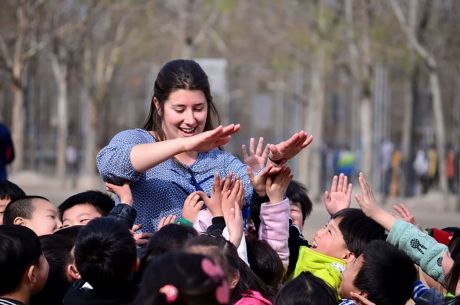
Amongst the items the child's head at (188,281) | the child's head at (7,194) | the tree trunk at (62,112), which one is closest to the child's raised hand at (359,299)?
the child's head at (188,281)

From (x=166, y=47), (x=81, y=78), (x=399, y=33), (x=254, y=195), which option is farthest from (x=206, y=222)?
(x=166, y=47)

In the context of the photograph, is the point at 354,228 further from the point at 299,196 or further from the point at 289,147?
the point at 289,147

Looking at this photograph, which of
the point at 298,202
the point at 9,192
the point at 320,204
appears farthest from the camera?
the point at 320,204

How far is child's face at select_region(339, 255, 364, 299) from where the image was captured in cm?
495

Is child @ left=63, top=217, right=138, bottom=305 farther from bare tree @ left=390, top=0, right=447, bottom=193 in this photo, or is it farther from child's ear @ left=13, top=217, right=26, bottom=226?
bare tree @ left=390, top=0, right=447, bottom=193

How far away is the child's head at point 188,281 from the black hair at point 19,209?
9.58 ft

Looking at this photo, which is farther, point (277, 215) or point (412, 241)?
point (412, 241)

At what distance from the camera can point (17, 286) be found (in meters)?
4.47

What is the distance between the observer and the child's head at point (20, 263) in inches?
175

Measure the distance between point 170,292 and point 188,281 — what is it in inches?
3.1

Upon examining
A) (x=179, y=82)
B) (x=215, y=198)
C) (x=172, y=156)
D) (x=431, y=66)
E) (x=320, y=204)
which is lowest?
(x=320, y=204)

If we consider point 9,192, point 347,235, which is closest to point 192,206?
point 347,235

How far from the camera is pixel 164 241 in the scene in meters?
4.36

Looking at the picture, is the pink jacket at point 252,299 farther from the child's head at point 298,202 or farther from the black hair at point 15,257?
the child's head at point 298,202
